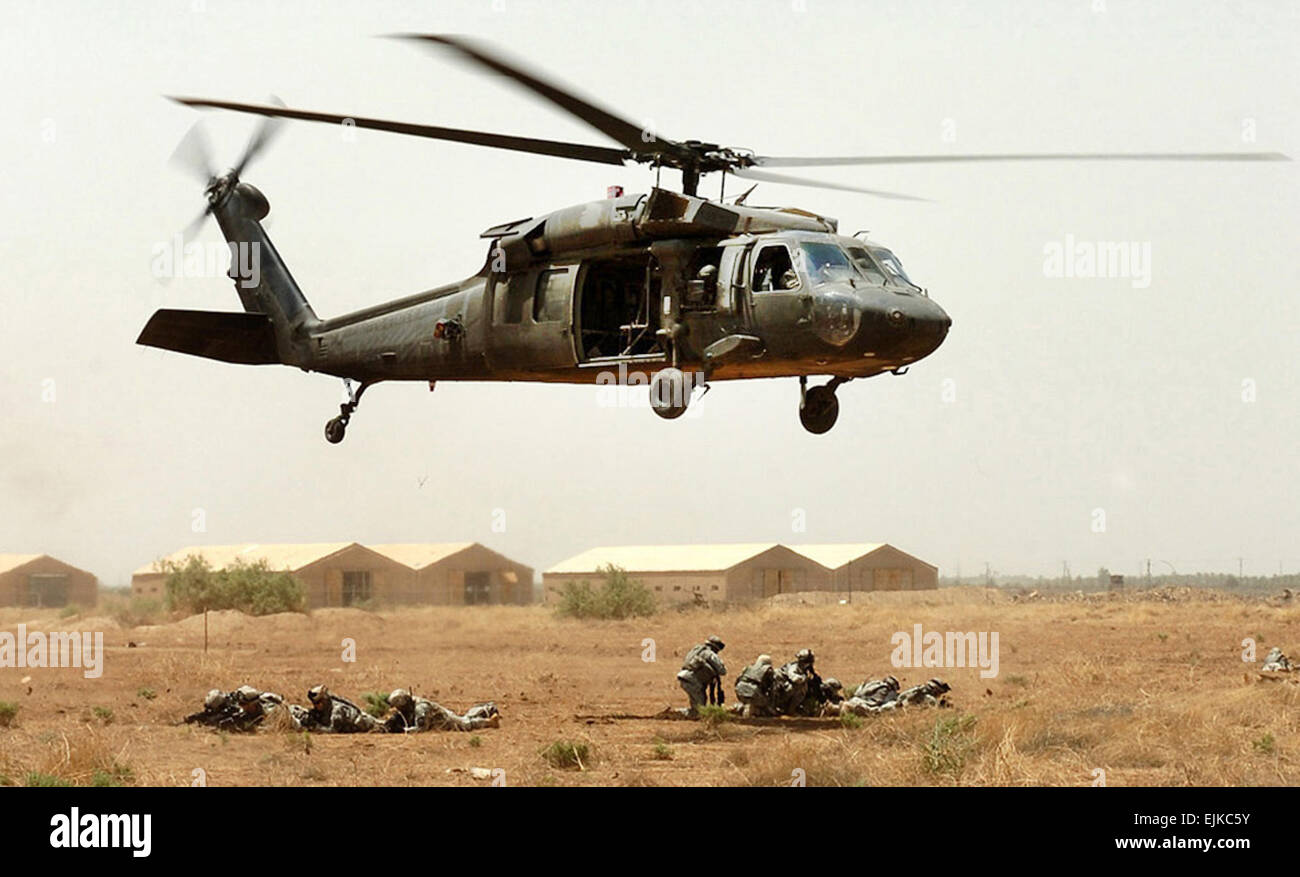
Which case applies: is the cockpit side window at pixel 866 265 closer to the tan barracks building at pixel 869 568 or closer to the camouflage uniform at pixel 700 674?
the camouflage uniform at pixel 700 674

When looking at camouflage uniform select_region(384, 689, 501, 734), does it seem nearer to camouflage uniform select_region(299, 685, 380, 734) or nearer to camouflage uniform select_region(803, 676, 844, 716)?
camouflage uniform select_region(299, 685, 380, 734)

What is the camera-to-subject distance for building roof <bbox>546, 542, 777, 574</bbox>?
187 ft

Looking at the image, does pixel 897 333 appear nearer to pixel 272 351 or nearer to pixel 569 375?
pixel 569 375

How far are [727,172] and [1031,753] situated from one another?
752 cm

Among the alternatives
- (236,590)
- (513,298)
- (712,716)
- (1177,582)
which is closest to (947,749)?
(712,716)

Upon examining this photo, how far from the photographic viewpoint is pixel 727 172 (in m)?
18.3

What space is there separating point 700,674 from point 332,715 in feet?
16.5

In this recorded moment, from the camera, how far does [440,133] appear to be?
52.7 ft

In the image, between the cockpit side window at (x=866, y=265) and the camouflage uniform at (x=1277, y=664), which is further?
the camouflage uniform at (x=1277, y=664)

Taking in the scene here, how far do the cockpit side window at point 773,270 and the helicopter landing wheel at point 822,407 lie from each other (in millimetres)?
1761

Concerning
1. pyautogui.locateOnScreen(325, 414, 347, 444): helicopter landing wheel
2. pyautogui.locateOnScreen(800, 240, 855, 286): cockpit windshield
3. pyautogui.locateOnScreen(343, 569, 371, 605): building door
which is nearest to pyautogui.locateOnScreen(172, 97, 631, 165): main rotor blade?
pyautogui.locateOnScreen(800, 240, 855, 286): cockpit windshield

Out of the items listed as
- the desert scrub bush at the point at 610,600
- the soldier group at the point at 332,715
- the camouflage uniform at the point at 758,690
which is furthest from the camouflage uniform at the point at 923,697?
the desert scrub bush at the point at 610,600

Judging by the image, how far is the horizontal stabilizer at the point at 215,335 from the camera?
21344mm
